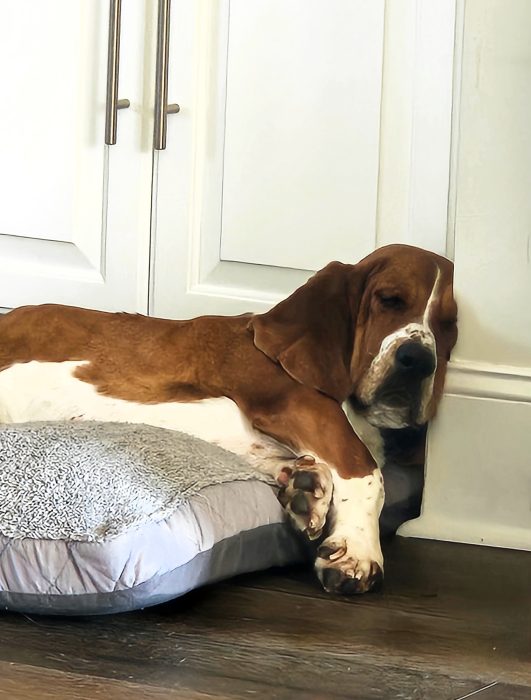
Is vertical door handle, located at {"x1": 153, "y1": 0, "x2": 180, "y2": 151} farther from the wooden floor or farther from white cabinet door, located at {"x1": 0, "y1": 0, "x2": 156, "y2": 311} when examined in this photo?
the wooden floor

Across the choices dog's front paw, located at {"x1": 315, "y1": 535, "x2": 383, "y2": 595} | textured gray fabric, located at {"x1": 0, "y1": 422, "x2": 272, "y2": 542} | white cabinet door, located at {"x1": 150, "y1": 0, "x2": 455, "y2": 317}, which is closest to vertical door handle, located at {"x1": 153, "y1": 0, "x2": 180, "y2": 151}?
white cabinet door, located at {"x1": 150, "y1": 0, "x2": 455, "y2": 317}

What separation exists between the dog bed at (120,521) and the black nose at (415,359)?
24 centimetres

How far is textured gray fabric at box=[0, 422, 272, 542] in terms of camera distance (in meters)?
0.87

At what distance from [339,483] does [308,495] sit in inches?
Answer: 1.8

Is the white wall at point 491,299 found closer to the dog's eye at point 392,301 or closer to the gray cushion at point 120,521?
the dog's eye at point 392,301

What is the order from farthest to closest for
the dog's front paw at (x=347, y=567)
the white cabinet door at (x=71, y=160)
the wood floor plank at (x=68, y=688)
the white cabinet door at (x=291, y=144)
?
the white cabinet door at (x=71, y=160), the white cabinet door at (x=291, y=144), the dog's front paw at (x=347, y=567), the wood floor plank at (x=68, y=688)

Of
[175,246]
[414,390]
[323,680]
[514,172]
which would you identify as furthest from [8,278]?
[323,680]

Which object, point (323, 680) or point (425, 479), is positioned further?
point (425, 479)

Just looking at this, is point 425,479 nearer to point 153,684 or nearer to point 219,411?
point 219,411

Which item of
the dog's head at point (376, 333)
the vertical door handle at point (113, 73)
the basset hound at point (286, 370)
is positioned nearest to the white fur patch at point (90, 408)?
the basset hound at point (286, 370)

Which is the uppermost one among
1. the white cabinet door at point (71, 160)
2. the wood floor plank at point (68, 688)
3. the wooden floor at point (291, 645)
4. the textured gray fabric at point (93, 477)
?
the white cabinet door at point (71, 160)

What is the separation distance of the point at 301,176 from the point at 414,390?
38 centimetres

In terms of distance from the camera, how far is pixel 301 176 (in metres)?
1.33

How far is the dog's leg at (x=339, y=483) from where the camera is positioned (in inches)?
39.2
